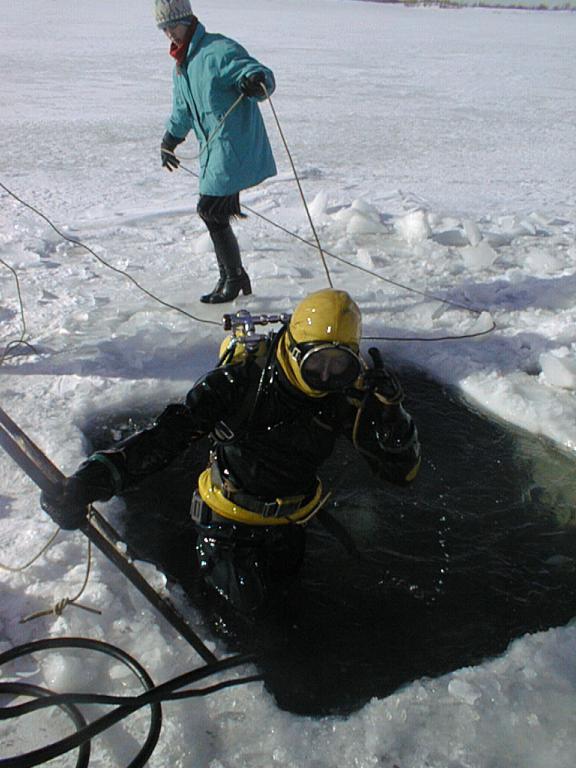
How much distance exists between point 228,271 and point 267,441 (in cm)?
257

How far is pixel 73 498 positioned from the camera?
2115 mm

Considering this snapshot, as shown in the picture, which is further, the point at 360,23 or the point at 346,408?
the point at 360,23

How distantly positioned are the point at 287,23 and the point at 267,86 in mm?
22562

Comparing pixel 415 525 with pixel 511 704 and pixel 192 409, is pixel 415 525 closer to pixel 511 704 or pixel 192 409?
pixel 511 704

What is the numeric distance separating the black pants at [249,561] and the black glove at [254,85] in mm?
2639

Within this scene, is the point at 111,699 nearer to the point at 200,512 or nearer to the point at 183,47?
the point at 200,512

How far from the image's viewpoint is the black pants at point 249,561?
2.66m

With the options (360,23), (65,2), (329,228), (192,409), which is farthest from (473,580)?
(65,2)

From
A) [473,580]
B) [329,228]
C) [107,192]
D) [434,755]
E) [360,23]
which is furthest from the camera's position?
[360,23]

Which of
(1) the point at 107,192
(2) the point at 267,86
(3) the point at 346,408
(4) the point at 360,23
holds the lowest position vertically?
(4) the point at 360,23

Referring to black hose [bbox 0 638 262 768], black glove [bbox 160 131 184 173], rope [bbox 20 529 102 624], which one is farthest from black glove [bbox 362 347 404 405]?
black glove [bbox 160 131 184 173]

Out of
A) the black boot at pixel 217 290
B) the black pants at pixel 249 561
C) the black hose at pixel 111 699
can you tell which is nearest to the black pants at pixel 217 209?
the black boot at pixel 217 290

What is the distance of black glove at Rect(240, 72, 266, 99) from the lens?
13.6ft

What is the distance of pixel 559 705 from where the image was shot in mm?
2275
